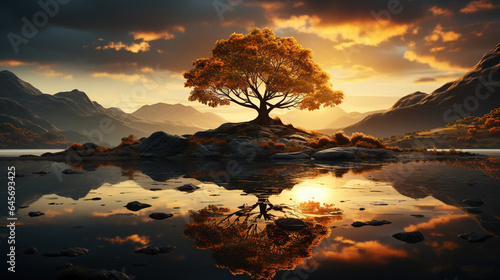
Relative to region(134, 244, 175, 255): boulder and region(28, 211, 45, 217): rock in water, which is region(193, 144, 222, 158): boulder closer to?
region(28, 211, 45, 217): rock in water

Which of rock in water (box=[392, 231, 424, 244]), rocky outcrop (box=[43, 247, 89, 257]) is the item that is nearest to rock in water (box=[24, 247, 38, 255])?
rocky outcrop (box=[43, 247, 89, 257])

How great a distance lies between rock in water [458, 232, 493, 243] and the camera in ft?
18.1

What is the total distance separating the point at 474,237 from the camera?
219 inches

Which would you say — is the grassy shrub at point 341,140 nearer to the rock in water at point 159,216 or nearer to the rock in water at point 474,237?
the rock in water at point 474,237

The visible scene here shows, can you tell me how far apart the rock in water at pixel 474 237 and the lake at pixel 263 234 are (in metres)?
0.11

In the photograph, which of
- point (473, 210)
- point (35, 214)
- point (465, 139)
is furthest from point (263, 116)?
point (465, 139)

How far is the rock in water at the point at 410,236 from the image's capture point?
5.57 meters

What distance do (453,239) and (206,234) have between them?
14.3ft

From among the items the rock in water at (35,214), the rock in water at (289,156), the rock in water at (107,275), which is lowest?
the rock in water at (35,214)

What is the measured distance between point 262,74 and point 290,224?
35.7 meters

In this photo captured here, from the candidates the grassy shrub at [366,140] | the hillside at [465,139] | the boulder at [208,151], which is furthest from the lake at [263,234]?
the hillside at [465,139]

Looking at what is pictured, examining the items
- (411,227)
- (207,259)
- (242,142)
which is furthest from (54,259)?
(242,142)

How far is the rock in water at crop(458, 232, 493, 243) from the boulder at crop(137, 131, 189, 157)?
30618 mm

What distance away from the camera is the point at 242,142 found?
33750 mm
